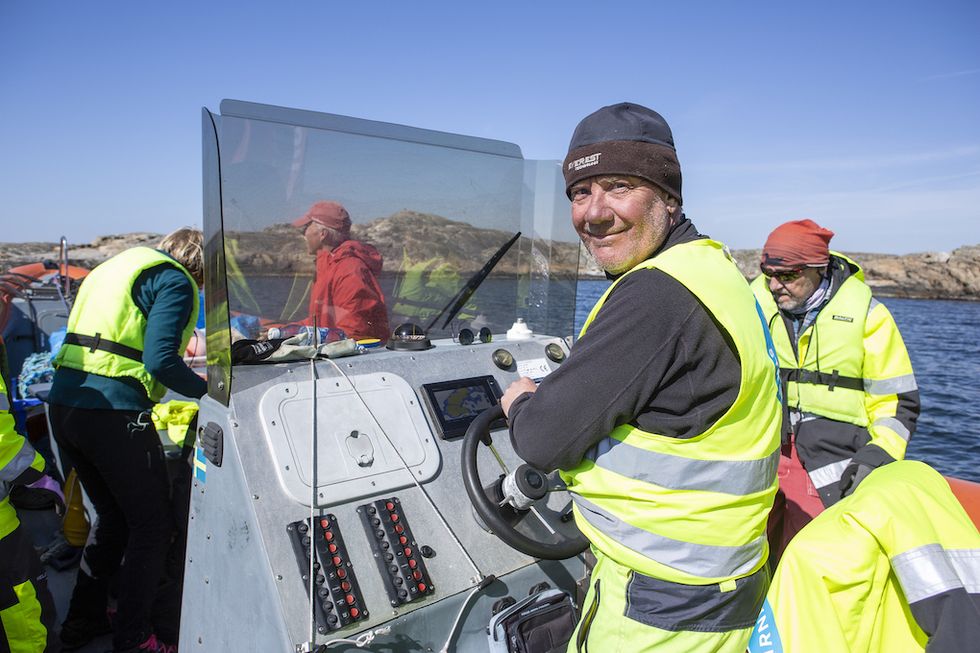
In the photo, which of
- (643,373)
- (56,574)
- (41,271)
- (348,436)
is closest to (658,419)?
(643,373)

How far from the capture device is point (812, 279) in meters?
3.23

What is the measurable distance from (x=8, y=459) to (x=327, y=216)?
1.38 metres

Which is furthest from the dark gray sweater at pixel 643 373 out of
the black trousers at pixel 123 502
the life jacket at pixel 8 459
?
the black trousers at pixel 123 502

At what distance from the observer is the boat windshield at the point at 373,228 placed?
6.97 ft

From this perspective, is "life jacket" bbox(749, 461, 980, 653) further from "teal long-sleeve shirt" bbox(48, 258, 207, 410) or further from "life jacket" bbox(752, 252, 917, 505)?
"teal long-sleeve shirt" bbox(48, 258, 207, 410)

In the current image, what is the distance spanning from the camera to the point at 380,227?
257 cm

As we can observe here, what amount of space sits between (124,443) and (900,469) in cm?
283

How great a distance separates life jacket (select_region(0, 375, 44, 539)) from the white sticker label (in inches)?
73.8

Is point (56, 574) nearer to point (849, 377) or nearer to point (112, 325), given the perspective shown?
point (112, 325)

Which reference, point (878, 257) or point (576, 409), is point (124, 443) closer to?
point (576, 409)

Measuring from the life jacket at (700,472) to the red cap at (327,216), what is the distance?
4.39 ft

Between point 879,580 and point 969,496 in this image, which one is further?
point 969,496

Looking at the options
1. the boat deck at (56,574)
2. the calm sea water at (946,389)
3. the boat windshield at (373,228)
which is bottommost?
the calm sea water at (946,389)

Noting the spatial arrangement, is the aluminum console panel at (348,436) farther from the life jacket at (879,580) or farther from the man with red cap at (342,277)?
the life jacket at (879,580)
